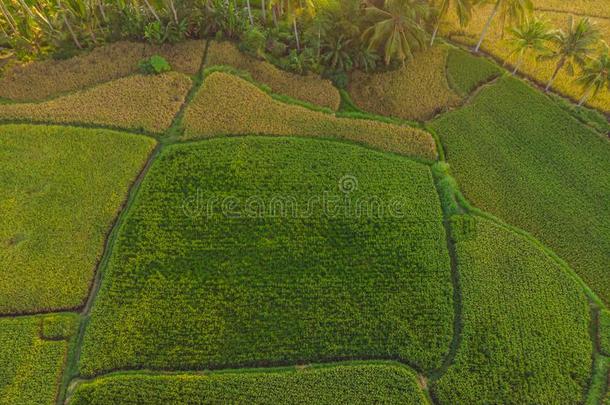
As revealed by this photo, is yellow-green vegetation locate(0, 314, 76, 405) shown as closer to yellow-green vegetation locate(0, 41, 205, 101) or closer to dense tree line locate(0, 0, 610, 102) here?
yellow-green vegetation locate(0, 41, 205, 101)

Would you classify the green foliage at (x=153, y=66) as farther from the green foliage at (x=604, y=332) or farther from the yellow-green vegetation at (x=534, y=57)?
the green foliage at (x=604, y=332)

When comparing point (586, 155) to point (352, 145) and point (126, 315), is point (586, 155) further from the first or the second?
point (126, 315)

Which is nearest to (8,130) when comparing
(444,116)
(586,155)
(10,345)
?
(10,345)

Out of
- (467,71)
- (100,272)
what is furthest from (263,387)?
(467,71)

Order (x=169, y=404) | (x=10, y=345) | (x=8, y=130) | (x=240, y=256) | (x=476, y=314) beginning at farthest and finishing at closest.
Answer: (x=8, y=130), (x=240, y=256), (x=476, y=314), (x=10, y=345), (x=169, y=404)

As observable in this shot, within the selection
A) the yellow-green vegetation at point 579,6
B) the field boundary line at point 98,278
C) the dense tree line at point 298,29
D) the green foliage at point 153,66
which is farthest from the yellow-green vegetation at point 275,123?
the yellow-green vegetation at point 579,6

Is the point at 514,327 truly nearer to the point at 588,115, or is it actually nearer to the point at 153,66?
the point at 588,115
